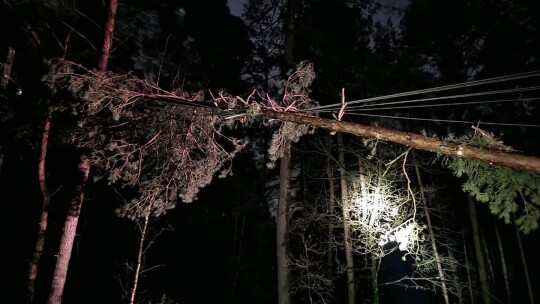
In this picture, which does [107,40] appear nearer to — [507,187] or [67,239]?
[67,239]

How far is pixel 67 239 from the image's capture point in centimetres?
816

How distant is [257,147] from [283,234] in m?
11.0

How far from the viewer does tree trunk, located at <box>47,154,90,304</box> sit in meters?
7.88

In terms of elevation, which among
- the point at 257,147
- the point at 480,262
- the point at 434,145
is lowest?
the point at 480,262

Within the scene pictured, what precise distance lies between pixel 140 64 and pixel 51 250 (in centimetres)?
912

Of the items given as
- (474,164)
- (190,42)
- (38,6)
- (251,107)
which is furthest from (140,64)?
(474,164)

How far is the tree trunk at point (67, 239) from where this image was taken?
25.9 ft

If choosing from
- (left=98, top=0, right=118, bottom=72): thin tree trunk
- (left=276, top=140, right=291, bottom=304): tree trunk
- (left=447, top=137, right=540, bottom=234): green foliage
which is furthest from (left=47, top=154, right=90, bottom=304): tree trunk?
(left=447, top=137, right=540, bottom=234): green foliage

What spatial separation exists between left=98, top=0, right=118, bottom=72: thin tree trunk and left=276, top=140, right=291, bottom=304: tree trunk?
501 centimetres

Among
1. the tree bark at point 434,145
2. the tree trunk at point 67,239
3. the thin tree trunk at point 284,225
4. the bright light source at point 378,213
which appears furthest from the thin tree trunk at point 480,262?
the tree trunk at point 67,239

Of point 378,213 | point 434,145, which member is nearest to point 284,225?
point 378,213

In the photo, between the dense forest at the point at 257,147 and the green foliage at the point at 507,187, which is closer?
the green foliage at the point at 507,187

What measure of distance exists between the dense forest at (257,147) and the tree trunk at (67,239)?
37 millimetres

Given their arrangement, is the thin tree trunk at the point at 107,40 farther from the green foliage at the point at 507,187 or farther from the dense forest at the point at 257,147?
the green foliage at the point at 507,187
